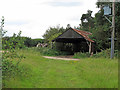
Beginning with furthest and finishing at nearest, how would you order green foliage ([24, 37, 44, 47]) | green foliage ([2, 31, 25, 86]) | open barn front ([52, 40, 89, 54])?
1. green foliage ([24, 37, 44, 47])
2. open barn front ([52, 40, 89, 54])
3. green foliage ([2, 31, 25, 86])

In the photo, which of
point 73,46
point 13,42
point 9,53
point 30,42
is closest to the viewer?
point 9,53

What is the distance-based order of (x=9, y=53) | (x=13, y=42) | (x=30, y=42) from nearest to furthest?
1. (x=9, y=53)
2. (x=13, y=42)
3. (x=30, y=42)

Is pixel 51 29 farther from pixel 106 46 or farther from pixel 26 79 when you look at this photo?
pixel 26 79

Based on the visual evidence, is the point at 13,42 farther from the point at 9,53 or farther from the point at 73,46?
the point at 73,46

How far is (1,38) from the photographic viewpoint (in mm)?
5637

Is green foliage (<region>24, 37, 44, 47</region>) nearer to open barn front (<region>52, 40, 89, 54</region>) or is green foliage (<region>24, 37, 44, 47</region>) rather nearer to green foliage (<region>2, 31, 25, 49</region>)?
open barn front (<region>52, 40, 89, 54</region>)

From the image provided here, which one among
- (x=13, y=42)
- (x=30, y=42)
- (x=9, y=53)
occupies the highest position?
(x=30, y=42)

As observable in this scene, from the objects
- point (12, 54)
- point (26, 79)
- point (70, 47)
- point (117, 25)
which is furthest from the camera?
point (70, 47)

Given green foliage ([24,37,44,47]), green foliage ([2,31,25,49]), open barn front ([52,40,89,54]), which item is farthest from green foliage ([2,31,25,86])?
green foliage ([24,37,44,47])

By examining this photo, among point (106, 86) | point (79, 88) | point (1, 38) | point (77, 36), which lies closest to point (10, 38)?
point (1, 38)

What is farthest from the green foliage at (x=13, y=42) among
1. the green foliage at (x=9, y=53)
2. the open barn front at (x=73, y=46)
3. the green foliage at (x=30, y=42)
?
the green foliage at (x=30, y=42)

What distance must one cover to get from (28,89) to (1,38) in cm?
187

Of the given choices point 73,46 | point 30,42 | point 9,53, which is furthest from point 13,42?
point 30,42

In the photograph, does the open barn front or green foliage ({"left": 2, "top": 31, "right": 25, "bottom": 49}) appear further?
the open barn front
